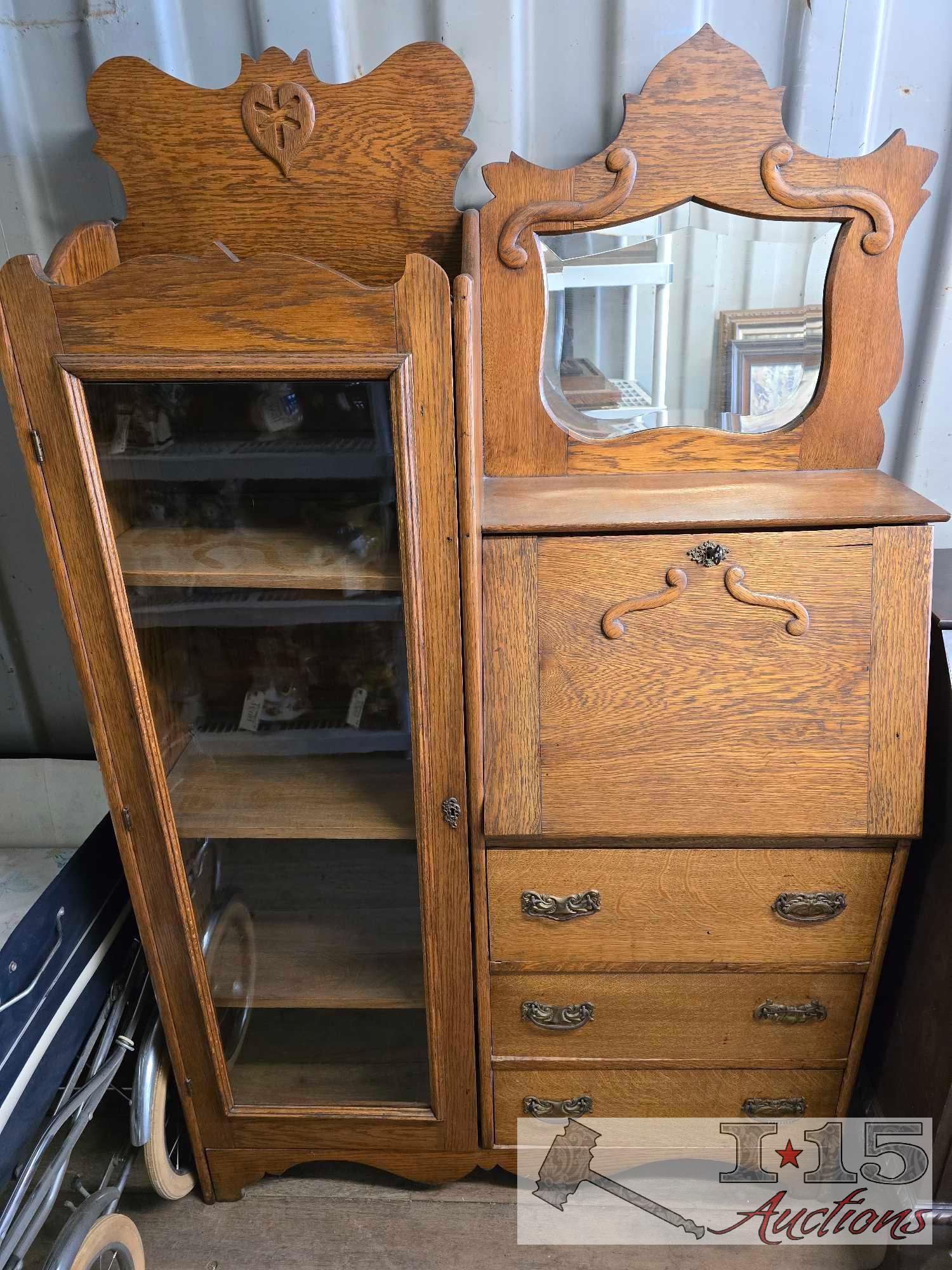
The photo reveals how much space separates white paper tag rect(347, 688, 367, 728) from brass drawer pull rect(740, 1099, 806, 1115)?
0.96 meters

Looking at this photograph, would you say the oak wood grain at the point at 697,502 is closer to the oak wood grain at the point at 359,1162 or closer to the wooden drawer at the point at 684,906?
the wooden drawer at the point at 684,906

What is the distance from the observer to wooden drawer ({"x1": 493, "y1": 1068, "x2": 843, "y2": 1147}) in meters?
1.53

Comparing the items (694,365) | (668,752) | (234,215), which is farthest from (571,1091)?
(234,215)

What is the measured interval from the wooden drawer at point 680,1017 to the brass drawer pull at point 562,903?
136mm

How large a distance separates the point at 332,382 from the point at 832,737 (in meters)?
0.86

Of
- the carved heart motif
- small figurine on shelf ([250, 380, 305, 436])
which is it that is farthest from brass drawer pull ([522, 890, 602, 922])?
the carved heart motif

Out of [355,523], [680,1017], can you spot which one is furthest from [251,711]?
[680,1017]

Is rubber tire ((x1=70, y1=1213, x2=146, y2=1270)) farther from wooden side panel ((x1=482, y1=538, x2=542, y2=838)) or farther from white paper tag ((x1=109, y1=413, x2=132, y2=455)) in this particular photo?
white paper tag ((x1=109, y1=413, x2=132, y2=455))

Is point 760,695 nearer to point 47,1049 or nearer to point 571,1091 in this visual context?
point 571,1091

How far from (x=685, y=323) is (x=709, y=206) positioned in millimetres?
177

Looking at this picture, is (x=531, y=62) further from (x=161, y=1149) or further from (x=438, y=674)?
(x=161, y=1149)

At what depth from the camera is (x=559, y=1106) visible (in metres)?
1.57

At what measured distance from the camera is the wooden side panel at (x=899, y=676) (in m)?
1.23

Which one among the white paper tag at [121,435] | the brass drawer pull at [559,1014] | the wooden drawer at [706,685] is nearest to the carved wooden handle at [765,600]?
the wooden drawer at [706,685]
